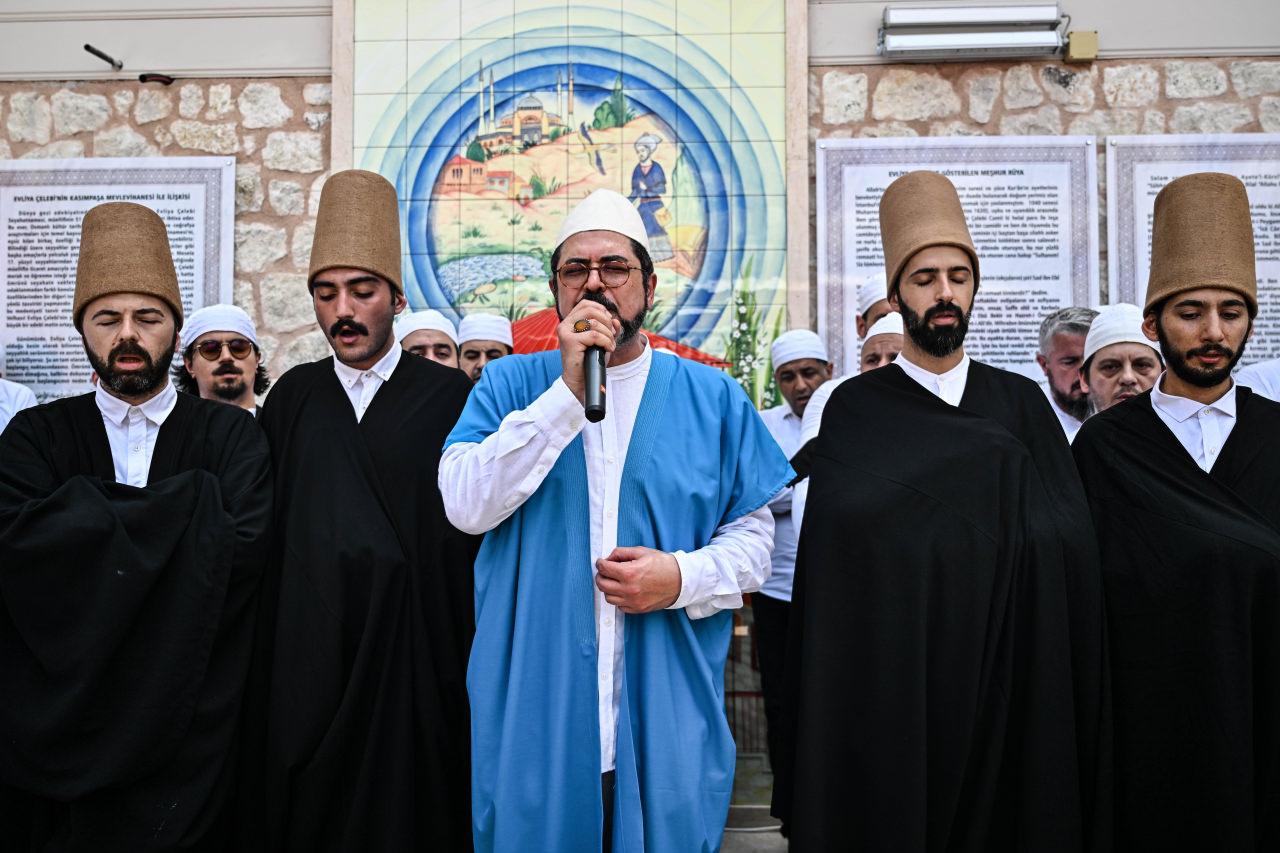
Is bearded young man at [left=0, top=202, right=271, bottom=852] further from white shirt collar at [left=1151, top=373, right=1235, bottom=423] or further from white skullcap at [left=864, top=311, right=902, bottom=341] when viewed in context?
white skullcap at [left=864, top=311, right=902, bottom=341]

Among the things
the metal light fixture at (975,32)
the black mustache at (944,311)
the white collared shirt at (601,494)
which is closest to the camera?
the white collared shirt at (601,494)

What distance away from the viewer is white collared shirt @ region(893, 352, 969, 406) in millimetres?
2648

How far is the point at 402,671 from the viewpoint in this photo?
2.55 meters

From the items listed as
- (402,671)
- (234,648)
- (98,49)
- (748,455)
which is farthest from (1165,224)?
(98,49)

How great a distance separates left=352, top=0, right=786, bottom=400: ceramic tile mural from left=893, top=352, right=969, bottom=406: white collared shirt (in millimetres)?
2930

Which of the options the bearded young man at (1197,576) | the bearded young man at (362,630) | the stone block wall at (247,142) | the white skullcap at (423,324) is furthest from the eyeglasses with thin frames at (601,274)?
the stone block wall at (247,142)

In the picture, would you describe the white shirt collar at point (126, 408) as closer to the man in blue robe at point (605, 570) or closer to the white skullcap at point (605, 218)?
the man in blue robe at point (605, 570)

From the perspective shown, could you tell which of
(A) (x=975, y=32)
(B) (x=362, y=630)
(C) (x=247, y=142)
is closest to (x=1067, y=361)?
(A) (x=975, y=32)

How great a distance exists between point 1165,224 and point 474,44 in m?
4.00

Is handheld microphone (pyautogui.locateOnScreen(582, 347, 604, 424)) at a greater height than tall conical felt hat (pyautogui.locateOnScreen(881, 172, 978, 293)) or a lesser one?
lesser

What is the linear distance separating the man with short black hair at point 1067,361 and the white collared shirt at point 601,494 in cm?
250

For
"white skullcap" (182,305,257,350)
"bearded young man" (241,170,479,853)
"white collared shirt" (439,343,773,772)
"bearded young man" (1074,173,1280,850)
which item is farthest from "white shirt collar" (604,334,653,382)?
"white skullcap" (182,305,257,350)

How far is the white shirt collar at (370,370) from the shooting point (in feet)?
9.25

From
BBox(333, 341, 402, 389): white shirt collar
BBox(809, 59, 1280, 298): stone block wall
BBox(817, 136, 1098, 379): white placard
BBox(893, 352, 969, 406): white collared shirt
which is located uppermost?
BBox(809, 59, 1280, 298): stone block wall
